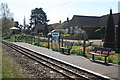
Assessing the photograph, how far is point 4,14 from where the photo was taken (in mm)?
46562

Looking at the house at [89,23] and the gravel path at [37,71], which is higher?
the house at [89,23]

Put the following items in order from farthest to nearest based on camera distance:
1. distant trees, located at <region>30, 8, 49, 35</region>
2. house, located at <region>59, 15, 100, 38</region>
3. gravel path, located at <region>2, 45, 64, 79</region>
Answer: distant trees, located at <region>30, 8, 49, 35</region> < house, located at <region>59, 15, 100, 38</region> < gravel path, located at <region>2, 45, 64, 79</region>

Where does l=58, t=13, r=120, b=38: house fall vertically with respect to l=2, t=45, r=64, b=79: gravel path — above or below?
above

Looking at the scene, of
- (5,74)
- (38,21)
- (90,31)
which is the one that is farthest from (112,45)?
(38,21)

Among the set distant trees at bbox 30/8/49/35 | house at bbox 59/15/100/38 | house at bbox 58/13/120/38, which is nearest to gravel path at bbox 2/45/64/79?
house at bbox 58/13/120/38

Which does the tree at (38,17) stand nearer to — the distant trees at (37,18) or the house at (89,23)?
the distant trees at (37,18)

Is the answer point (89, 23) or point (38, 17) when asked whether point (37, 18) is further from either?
point (89, 23)

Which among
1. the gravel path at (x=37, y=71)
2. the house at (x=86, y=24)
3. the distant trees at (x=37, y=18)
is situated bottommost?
the gravel path at (x=37, y=71)

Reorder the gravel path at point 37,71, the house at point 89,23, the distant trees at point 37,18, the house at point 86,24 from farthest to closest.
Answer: the distant trees at point 37,18
the house at point 86,24
the house at point 89,23
the gravel path at point 37,71

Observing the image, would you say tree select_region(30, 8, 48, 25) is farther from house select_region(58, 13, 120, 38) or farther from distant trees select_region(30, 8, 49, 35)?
house select_region(58, 13, 120, 38)

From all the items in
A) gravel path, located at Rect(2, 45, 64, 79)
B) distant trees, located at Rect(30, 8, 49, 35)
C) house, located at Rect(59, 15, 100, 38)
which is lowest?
gravel path, located at Rect(2, 45, 64, 79)

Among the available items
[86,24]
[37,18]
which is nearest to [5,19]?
[86,24]

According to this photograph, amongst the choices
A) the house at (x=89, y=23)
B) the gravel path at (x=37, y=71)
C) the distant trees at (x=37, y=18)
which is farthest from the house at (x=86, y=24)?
the distant trees at (x=37, y=18)

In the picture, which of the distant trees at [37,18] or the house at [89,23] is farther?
the distant trees at [37,18]
